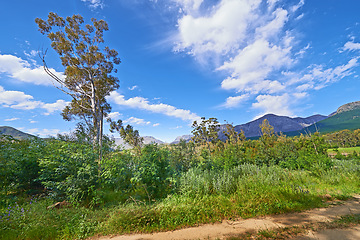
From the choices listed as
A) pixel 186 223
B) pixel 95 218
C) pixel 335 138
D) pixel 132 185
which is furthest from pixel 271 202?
pixel 335 138

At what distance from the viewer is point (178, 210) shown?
4.31 metres

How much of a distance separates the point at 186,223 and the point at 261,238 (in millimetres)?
1919

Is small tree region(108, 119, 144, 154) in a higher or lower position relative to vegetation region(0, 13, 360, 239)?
higher

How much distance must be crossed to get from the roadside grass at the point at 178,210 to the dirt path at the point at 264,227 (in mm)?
191

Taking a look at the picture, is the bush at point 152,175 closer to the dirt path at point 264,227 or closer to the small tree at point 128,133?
the dirt path at point 264,227

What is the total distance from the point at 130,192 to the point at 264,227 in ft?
16.2

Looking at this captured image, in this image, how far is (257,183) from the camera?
5.84 meters

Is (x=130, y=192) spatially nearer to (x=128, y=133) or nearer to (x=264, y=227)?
(x=264, y=227)

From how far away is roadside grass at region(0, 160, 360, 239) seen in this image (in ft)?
12.4

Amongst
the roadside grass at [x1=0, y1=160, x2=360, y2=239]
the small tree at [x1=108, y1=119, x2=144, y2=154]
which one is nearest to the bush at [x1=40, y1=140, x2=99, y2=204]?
the roadside grass at [x1=0, y1=160, x2=360, y2=239]

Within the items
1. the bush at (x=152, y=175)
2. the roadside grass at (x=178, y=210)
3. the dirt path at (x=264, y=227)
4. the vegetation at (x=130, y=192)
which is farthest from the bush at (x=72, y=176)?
the dirt path at (x=264, y=227)

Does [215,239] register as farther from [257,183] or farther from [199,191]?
[257,183]

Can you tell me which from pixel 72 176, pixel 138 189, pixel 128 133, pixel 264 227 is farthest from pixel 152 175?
pixel 128 133

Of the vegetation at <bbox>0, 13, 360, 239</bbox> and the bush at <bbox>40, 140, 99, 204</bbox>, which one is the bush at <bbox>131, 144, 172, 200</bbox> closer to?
the vegetation at <bbox>0, 13, 360, 239</bbox>
